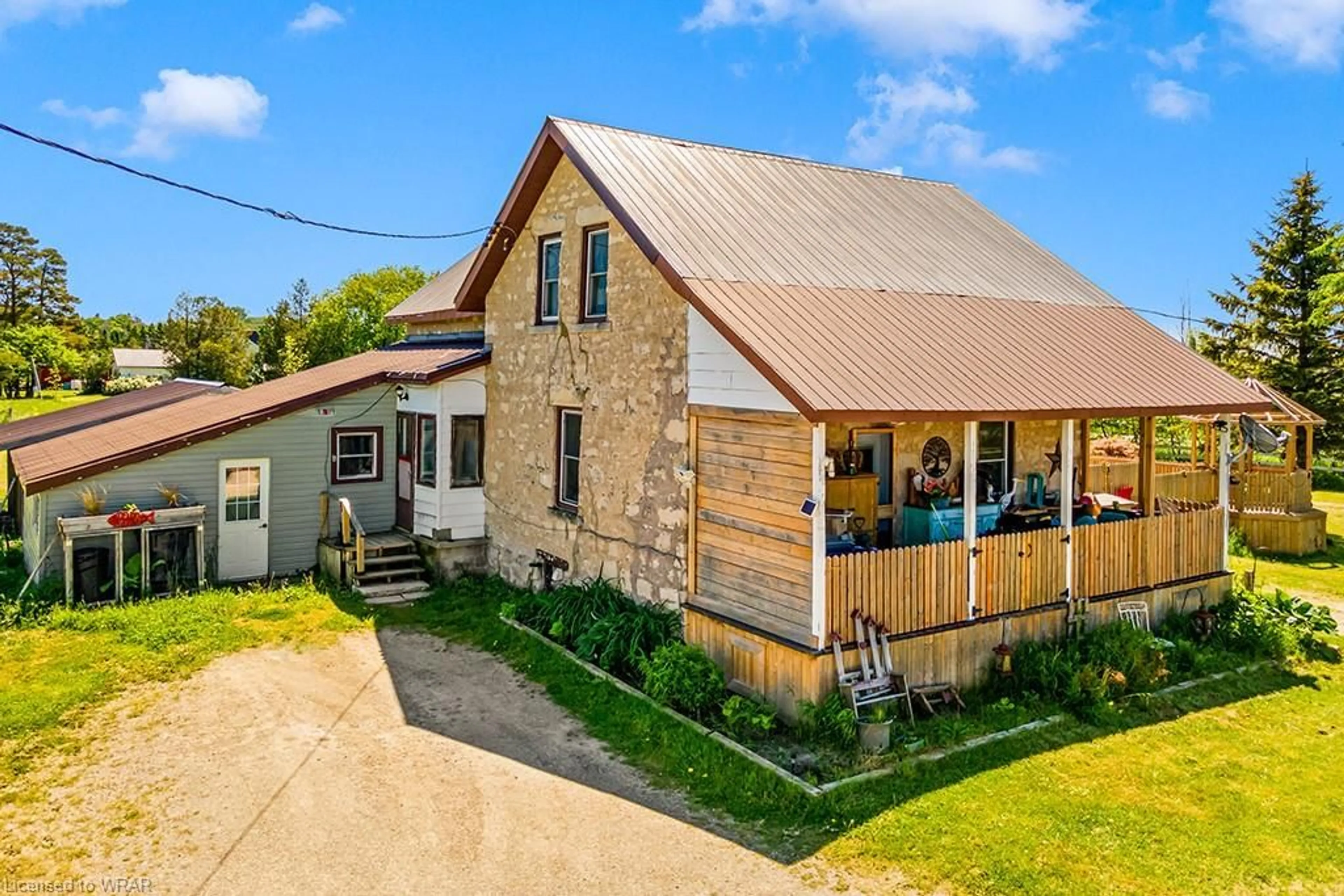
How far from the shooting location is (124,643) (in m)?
11.4

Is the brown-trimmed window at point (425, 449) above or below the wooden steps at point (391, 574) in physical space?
above

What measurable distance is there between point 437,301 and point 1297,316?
27.1 metres

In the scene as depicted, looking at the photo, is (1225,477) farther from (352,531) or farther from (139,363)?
(139,363)

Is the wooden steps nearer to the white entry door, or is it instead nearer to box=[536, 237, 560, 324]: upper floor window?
the white entry door

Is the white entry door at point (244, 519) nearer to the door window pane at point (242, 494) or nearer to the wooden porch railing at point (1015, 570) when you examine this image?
the door window pane at point (242, 494)

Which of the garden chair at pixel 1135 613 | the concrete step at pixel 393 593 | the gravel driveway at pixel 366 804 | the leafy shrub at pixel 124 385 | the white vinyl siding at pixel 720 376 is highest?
the leafy shrub at pixel 124 385

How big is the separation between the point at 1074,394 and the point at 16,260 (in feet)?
304

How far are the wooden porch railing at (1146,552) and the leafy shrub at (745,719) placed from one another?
4.68 m

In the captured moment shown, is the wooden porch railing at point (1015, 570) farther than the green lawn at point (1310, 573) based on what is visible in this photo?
No

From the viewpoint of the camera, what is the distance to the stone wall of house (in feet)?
35.7

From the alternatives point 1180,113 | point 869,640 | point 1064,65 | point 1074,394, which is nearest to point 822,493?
point 869,640

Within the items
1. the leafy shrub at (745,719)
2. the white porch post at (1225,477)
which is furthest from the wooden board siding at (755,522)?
the white porch post at (1225,477)

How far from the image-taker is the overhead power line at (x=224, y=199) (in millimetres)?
7930

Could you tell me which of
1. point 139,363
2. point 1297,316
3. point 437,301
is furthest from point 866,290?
point 139,363
